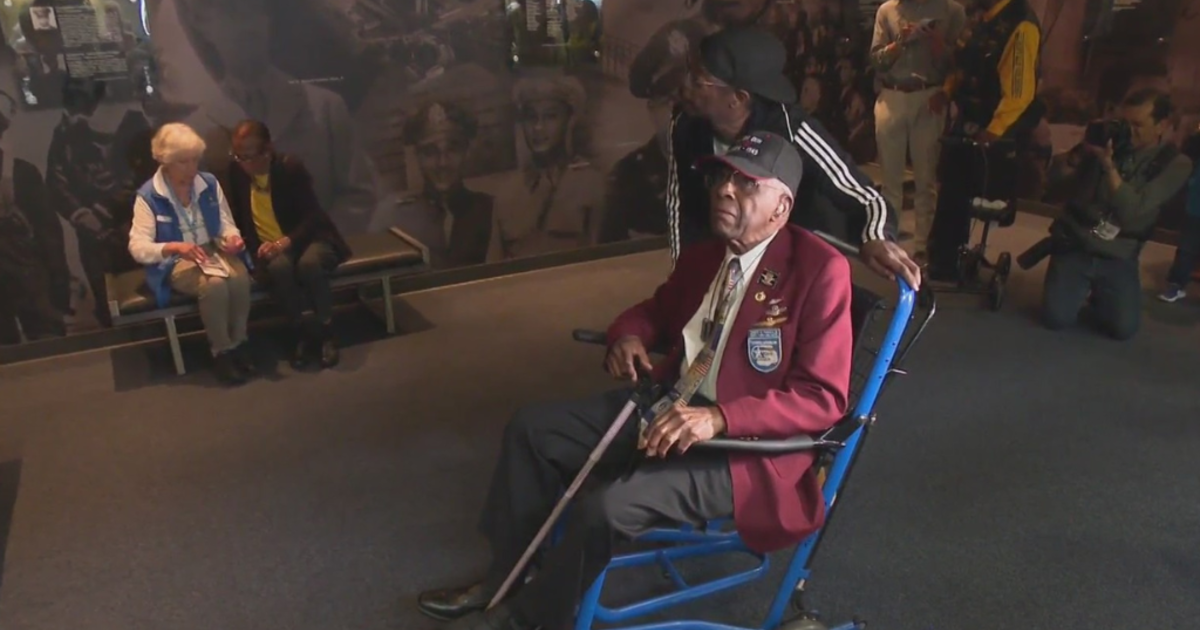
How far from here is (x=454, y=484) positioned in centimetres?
283

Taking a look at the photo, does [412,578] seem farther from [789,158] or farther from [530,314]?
[530,314]

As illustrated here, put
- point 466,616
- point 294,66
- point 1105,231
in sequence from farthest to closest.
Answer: point 294,66 < point 1105,231 < point 466,616

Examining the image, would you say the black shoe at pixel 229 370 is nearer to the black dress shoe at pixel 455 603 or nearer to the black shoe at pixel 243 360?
the black shoe at pixel 243 360

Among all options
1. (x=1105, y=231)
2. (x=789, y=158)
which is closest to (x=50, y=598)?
(x=789, y=158)

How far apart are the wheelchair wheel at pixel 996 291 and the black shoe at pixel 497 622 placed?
3.19 m

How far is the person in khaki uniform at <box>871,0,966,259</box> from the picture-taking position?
4.59 m

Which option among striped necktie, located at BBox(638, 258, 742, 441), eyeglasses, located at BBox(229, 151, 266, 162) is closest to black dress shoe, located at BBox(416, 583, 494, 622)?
striped necktie, located at BBox(638, 258, 742, 441)

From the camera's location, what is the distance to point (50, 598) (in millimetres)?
2318

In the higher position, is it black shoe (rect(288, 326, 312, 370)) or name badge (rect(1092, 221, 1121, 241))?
name badge (rect(1092, 221, 1121, 241))

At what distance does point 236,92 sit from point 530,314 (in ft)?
5.71

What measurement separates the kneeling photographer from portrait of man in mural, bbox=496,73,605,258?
2.49 meters

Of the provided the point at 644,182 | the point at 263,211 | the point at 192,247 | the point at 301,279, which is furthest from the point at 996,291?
the point at 192,247

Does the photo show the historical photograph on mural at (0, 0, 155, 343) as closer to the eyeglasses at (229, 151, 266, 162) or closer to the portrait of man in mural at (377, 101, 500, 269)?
the eyeglasses at (229, 151, 266, 162)

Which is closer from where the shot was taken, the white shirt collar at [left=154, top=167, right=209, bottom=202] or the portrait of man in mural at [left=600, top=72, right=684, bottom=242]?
the white shirt collar at [left=154, top=167, right=209, bottom=202]
